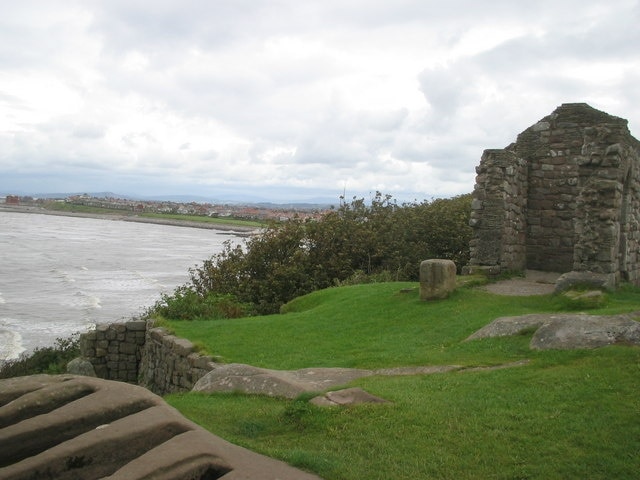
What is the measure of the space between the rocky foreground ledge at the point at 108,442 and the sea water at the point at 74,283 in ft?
55.7

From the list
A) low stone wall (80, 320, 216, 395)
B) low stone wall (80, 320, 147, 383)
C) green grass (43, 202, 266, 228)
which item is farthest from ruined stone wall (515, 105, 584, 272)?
green grass (43, 202, 266, 228)

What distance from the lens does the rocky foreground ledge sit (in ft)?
15.0

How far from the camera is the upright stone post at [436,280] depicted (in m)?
14.0

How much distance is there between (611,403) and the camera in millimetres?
6254

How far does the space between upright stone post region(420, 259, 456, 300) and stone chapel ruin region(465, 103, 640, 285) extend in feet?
7.98

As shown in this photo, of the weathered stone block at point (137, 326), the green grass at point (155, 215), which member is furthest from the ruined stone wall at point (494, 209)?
the green grass at point (155, 215)

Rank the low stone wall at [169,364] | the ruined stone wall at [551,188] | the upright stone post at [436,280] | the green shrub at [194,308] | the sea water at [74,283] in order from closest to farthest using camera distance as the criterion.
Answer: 1. the low stone wall at [169,364]
2. the upright stone post at [436,280]
3. the green shrub at [194,308]
4. the ruined stone wall at [551,188]
5. the sea water at [74,283]

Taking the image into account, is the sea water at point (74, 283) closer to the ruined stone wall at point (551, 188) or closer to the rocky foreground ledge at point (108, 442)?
the ruined stone wall at point (551, 188)

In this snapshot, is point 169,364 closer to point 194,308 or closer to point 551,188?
point 194,308

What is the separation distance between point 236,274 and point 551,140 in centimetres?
1205

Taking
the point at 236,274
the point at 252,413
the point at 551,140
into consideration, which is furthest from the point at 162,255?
the point at 252,413

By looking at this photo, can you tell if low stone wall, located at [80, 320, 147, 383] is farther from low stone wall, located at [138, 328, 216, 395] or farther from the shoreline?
the shoreline

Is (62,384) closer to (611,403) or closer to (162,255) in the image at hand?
(611,403)

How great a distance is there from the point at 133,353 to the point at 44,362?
3.46m
